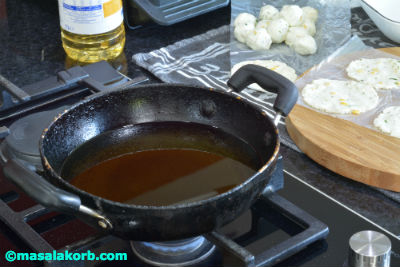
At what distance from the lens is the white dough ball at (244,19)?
4.54 ft

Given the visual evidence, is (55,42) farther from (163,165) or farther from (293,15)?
(163,165)

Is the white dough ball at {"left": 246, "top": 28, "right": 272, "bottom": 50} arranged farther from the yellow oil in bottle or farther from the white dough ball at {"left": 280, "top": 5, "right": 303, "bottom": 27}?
the yellow oil in bottle

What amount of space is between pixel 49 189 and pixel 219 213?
0.16 m

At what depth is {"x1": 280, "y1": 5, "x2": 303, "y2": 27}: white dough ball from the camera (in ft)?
4.58

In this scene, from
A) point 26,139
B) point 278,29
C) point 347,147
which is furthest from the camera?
point 278,29

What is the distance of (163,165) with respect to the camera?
746mm

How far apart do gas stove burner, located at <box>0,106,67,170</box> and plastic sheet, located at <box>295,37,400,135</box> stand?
1.53 feet

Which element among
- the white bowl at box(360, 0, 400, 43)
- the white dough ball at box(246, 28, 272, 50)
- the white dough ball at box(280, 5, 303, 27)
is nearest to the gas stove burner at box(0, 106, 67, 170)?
the white dough ball at box(246, 28, 272, 50)

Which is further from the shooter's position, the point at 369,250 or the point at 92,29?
the point at 92,29

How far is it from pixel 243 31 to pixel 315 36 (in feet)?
0.56

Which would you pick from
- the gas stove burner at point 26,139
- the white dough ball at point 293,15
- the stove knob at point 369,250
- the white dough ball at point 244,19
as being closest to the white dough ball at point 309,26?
the white dough ball at point 293,15

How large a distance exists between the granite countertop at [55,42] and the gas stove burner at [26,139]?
27 centimetres

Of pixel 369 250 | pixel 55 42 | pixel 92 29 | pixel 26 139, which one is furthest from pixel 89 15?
pixel 369 250

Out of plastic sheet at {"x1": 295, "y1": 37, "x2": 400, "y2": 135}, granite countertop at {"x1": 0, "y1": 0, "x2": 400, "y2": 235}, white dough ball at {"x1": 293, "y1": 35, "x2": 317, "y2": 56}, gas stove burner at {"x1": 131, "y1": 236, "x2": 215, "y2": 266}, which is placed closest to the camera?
gas stove burner at {"x1": 131, "y1": 236, "x2": 215, "y2": 266}
